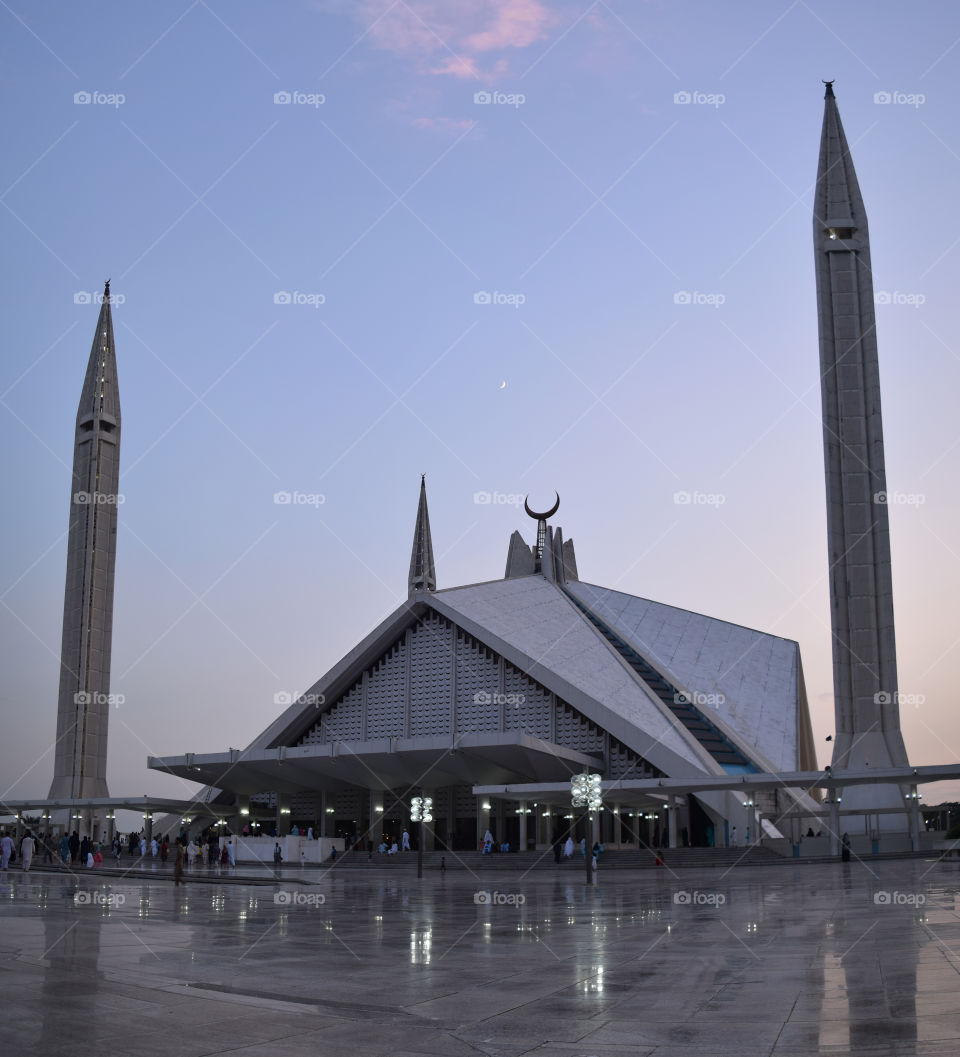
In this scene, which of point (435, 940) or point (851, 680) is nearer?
point (435, 940)

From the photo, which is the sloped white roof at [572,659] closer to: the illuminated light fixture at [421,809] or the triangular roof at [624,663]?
the triangular roof at [624,663]

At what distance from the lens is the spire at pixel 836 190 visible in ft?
129

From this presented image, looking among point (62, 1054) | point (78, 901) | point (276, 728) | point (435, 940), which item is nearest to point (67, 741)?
point (276, 728)

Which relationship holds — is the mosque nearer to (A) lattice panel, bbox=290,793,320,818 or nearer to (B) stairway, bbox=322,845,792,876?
(A) lattice panel, bbox=290,793,320,818

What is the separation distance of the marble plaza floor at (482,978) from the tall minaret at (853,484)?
21.4 meters

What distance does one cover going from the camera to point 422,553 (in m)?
78.8

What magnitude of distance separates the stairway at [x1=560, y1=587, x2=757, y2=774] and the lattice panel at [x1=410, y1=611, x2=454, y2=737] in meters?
6.68

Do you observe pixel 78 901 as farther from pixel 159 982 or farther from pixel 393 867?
pixel 393 867

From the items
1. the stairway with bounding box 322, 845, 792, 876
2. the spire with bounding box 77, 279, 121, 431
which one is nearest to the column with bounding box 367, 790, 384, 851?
the stairway with bounding box 322, 845, 792, 876

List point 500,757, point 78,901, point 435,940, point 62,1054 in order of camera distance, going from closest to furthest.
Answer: point 62,1054, point 435,940, point 78,901, point 500,757

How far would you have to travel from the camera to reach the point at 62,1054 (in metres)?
5.37

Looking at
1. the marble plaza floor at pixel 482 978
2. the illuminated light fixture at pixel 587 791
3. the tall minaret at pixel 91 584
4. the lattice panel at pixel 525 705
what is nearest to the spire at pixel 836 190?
the lattice panel at pixel 525 705

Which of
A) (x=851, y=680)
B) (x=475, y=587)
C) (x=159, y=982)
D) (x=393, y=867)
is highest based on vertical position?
(x=475, y=587)

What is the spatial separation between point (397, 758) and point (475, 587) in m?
9.31
